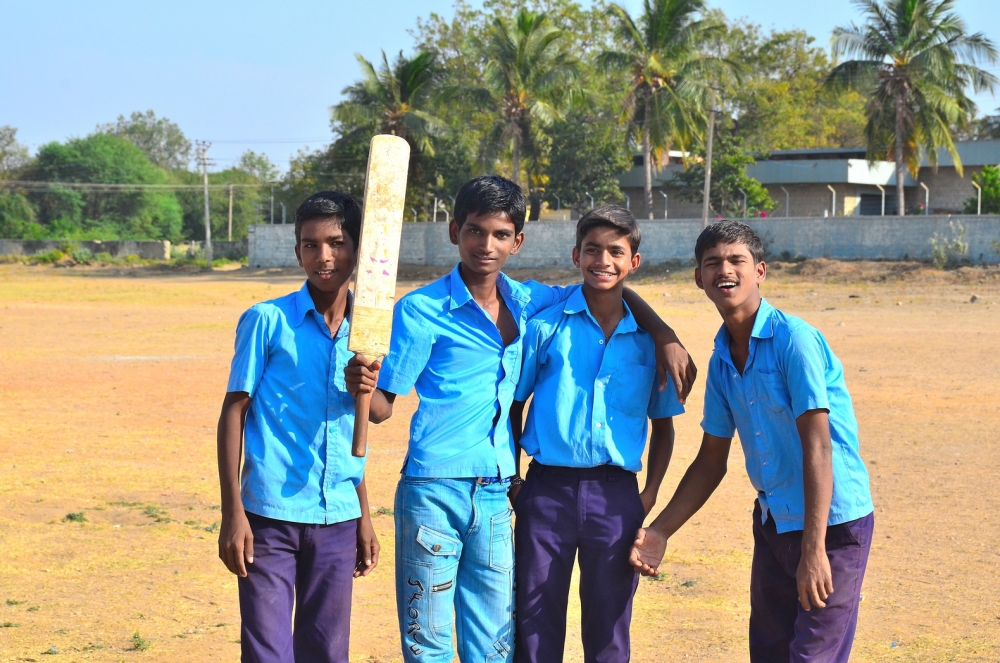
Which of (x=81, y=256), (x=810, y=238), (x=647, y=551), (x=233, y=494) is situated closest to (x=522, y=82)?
(x=810, y=238)

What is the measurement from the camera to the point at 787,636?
3193 millimetres

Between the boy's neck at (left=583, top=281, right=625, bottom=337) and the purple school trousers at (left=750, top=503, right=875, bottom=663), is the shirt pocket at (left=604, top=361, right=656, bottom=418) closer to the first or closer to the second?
the boy's neck at (left=583, top=281, right=625, bottom=337)

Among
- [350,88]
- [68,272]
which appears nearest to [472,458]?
[350,88]

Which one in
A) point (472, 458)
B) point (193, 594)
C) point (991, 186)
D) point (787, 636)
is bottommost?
point (193, 594)

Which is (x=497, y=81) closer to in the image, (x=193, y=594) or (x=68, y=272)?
(x=68, y=272)

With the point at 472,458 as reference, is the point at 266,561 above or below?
below

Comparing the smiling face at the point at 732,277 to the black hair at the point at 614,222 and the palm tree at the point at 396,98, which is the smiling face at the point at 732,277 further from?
the palm tree at the point at 396,98

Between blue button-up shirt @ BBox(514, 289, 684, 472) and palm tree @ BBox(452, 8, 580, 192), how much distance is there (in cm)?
3117

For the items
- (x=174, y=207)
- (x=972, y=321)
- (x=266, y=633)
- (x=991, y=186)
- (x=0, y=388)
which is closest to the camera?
(x=266, y=633)

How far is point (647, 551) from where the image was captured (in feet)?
10.4

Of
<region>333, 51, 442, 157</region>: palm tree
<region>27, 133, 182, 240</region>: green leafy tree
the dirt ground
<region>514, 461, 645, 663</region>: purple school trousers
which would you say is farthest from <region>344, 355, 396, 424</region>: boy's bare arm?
<region>27, 133, 182, 240</region>: green leafy tree

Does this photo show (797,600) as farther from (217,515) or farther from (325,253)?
(217,515)

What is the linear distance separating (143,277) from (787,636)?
37.2m

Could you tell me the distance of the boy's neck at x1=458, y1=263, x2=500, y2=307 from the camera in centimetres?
321
